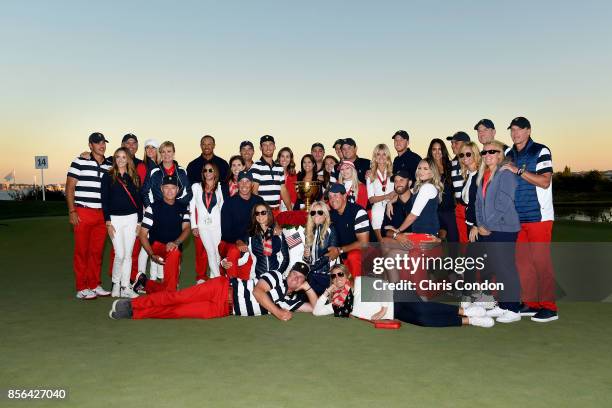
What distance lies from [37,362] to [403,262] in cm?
438

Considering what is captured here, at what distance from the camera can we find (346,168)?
873cm

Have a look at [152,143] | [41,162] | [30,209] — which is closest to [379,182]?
[152,143]

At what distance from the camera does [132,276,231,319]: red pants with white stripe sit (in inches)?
267

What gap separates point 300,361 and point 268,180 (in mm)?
4781

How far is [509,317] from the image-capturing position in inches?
262

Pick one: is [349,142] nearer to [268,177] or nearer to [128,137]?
[268,177]

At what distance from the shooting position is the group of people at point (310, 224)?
22.3 ft

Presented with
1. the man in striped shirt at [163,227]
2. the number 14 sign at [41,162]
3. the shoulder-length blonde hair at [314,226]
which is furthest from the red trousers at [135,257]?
A: the number 14 sign at [41,162]

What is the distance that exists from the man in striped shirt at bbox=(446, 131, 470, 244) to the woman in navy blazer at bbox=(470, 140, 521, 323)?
4.81ft

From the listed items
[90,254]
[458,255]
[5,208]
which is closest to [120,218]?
[90,254]

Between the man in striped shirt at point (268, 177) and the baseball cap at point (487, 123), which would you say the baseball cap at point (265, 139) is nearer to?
the man in striped shirt at point (268, 177)

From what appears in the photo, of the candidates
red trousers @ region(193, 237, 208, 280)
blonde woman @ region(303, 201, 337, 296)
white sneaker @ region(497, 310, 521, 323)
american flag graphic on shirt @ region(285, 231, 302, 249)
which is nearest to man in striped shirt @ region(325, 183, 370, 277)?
blonde woman @ region(303, 201, 337, 296)

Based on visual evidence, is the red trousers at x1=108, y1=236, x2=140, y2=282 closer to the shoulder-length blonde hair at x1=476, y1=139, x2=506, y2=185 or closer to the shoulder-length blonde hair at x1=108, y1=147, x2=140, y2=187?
the shoulder-length blonde hair at x1=108, y1=147, x2=140, y2=187

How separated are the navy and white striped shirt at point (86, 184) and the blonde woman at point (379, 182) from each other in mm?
3703
